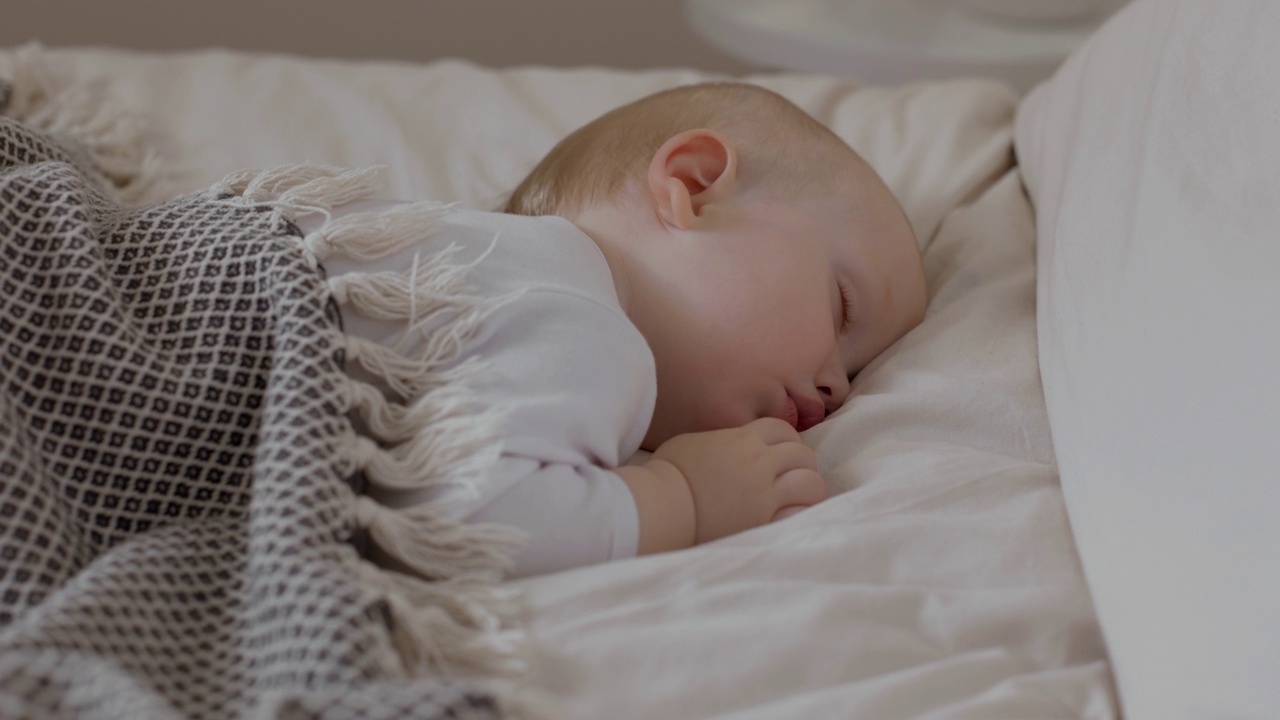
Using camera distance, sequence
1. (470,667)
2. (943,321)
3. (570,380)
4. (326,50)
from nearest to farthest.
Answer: (470,667)
(570,380)
(943,321)
(326,50)

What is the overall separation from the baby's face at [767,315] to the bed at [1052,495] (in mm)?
45

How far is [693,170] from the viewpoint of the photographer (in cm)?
91

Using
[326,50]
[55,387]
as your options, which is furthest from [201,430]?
[326,50]

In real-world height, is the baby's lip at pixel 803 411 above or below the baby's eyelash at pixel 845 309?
below

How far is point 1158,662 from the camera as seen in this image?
0.62 meters

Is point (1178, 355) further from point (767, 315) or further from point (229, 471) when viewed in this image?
point (229, 471)

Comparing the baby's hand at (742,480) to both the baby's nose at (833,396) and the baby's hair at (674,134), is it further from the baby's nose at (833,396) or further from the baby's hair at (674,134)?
the baby's hair at (674,134)

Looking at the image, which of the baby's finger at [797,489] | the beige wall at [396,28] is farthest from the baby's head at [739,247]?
the beige wall at [396,28]

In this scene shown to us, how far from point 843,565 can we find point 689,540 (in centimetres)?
10

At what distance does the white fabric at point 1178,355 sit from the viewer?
61 centimetres

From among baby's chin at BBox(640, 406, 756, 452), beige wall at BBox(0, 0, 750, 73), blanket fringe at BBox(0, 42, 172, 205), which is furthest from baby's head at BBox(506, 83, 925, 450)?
beige wall at BBox(0, 0, 750, 73)

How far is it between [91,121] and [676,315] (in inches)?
27.4

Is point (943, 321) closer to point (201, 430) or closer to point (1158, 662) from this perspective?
point (1158, 662)

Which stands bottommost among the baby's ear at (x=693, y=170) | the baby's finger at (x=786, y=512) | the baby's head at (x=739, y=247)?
the baby's finger at (x=786, y=512)
